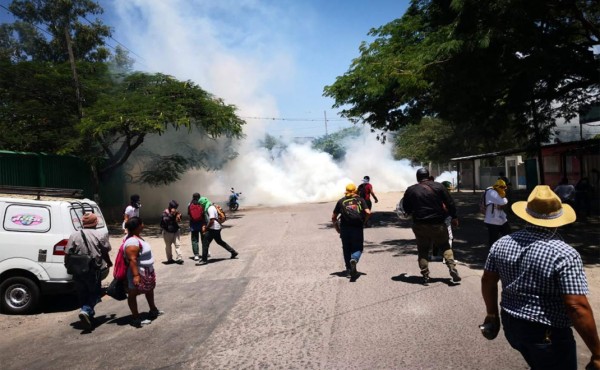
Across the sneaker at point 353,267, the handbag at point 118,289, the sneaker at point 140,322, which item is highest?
the handbag at point 118,289

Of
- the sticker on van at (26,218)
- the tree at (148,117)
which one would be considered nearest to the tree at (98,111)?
the tree at (148,117)

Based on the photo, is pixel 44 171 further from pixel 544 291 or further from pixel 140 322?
pixel 544 291

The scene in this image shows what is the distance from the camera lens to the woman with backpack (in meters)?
5.44

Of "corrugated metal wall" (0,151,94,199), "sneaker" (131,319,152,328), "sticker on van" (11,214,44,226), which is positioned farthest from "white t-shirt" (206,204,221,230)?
"corrugated metal wall" (0,151,94,199)

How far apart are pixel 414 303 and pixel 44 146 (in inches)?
592

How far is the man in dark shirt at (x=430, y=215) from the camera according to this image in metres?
6.45

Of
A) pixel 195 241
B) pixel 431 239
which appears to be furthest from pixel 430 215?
pixel 195 241

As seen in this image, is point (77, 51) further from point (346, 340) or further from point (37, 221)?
point (346, 340)

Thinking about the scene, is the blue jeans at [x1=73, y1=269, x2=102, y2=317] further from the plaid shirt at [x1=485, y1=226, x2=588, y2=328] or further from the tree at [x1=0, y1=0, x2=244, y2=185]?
the tree at [x1=0, y1=0, x2=244, y2=185]

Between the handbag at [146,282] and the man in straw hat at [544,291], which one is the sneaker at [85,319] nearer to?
the handbag at [146,282]

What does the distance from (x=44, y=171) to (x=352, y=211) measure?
1213cm

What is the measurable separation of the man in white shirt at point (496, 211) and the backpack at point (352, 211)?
91.2 inches

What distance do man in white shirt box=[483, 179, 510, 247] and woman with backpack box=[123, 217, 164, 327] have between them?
5.53m

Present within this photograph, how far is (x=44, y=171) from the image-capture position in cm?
1491
